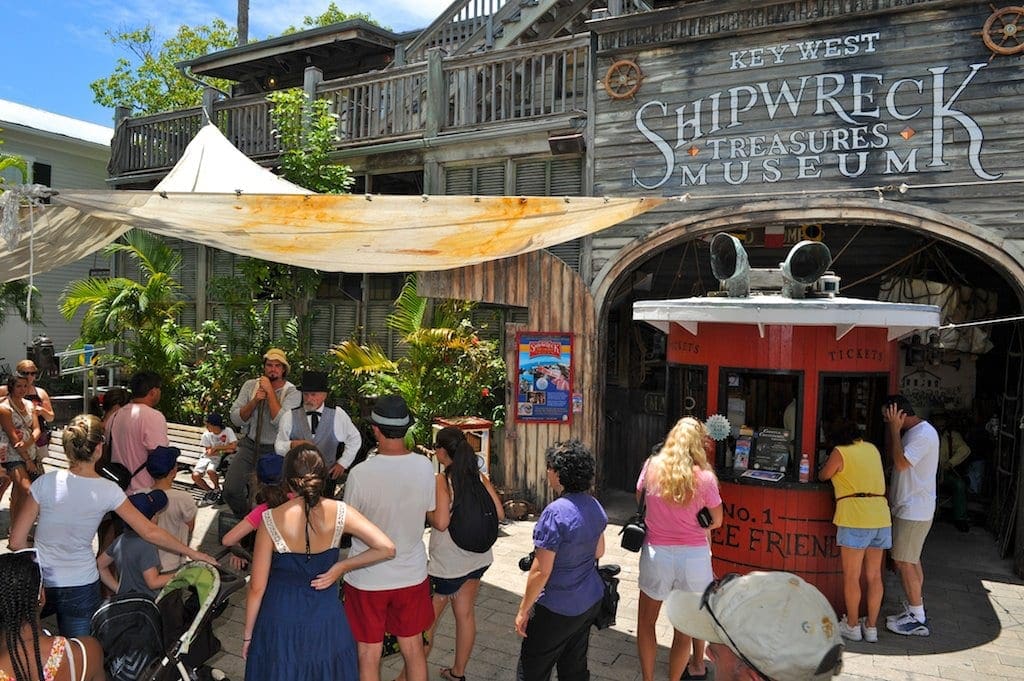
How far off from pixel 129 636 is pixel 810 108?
7837mm

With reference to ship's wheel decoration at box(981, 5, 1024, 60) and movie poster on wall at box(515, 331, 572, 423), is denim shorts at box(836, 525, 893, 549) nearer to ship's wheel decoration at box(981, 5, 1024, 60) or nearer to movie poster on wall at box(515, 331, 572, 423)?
movie poster on wall at box(515, 331, 572, 423)

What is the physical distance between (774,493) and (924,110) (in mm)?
4397

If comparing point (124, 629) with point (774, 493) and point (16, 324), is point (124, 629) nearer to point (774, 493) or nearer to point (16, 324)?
point (774, 493)

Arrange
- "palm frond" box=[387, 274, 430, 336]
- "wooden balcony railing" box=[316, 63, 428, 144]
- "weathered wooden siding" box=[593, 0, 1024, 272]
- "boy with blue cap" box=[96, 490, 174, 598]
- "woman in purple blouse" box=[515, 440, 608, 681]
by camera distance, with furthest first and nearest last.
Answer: "wooden balcony railing" box=[316, 63, 428, 144], "palm frond" box=[387, 274, 430, 336], "weathered wooden siding" box=[593, 0, 1024, 272], "boy with blue cap" box=[96, 490, 174, 598], "woman in purple blouse" box=[515, 440, 608, 681]

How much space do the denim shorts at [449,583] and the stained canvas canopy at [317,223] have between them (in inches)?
118

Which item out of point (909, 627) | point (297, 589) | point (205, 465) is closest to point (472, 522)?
point (297, 589)

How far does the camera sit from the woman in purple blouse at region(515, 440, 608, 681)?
3.80 meters

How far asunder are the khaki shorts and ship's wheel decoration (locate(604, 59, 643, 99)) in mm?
5618

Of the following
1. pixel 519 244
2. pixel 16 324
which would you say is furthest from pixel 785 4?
pixel 16 324

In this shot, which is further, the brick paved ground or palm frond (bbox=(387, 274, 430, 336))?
palm frond (bbox=(387, 274, 430, 336))

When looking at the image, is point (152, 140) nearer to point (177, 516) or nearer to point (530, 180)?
point (530, 180)

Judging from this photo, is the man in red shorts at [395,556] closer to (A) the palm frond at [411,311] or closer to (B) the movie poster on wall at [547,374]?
(B) the movie poster on wall at [547,374]

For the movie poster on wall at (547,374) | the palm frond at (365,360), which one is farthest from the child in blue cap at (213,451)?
the movie poster on wall at (547,374)

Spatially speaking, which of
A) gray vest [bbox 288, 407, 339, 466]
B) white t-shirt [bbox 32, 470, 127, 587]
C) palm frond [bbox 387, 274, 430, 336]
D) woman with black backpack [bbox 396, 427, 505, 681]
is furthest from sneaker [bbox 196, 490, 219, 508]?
woman with black backpack [bbox 396, 427, 505, 681]
